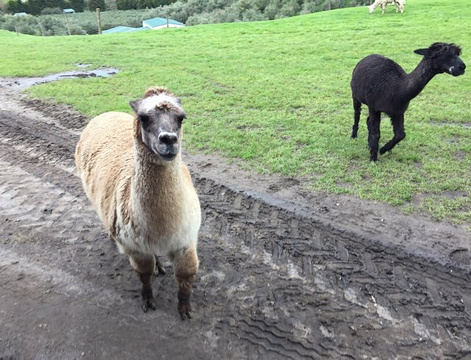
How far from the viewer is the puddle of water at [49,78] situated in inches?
446

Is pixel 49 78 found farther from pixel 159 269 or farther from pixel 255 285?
pixel 255 285

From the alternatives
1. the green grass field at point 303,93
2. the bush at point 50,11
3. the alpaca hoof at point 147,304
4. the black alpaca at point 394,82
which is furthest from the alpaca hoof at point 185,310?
the bush at point 50,11

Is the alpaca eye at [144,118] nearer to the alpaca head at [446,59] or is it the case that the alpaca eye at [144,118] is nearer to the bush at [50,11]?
the alpaca head at [446,59]

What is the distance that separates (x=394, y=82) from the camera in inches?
217

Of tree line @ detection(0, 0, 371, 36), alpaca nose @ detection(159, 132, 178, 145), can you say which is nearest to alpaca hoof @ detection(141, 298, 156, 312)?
alpaca nose @ detection(159, 132, 178, 145)

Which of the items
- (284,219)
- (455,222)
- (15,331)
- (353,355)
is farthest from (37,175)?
(455,222)

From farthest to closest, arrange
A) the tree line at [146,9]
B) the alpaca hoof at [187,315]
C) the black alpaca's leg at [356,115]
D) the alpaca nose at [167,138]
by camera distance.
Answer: the tree line at [146,9] < the black alpaca's leg at [356,115] < the alpaca hoof at [187,315] < the alpaca nose at [167,138]

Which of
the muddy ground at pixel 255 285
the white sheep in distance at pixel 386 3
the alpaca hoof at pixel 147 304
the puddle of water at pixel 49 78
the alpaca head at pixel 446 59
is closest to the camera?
the muddy ground at pixel 255 285

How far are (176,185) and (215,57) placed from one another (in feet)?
41.2

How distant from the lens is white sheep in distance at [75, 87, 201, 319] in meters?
2.41

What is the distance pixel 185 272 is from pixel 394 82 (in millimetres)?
4411

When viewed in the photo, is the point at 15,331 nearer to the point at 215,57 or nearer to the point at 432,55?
the point at 432,55

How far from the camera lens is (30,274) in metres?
3.82

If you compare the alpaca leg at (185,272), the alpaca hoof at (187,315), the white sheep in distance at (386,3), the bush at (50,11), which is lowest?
the alpaca hoof at (187,315)
